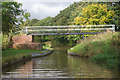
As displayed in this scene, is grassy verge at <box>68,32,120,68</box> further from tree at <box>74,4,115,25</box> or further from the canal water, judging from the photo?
tree at <box>74,4,115,25</box>

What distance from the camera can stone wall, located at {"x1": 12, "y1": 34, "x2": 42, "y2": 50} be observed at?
30359 millimetres

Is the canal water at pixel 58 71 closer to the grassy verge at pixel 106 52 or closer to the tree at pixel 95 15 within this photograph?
the grassy verge at pixel 106 52

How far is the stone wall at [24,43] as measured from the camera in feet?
99.6

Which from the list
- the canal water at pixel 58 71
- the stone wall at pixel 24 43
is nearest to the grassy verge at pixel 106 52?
the canal water at pixel 58 71

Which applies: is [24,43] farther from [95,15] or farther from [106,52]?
[95,15]

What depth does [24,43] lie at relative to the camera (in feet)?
101

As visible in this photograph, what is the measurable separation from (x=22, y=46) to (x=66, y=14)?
37.6m

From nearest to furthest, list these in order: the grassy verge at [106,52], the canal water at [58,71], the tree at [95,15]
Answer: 1. the canal water at [58,71]
2. the grassy verge at [106,52]
3. the tree at [95,15]

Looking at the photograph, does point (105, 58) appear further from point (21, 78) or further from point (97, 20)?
point (97, 20)

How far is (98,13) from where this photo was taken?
128 ft

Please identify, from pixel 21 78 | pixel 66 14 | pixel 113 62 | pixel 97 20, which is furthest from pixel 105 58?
pixel 66 14

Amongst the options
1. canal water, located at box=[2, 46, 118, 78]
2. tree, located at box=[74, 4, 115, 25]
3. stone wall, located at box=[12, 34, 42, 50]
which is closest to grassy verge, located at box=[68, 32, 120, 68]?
canal water, located at box=[2, 46, 118, 78]

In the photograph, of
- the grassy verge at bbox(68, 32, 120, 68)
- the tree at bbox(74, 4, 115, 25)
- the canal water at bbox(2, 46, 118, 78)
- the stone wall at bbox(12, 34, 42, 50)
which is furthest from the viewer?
the tree at bbox(74, 4, 115, 25)

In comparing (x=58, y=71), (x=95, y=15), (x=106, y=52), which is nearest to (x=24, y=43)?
(x=106, y=52)
